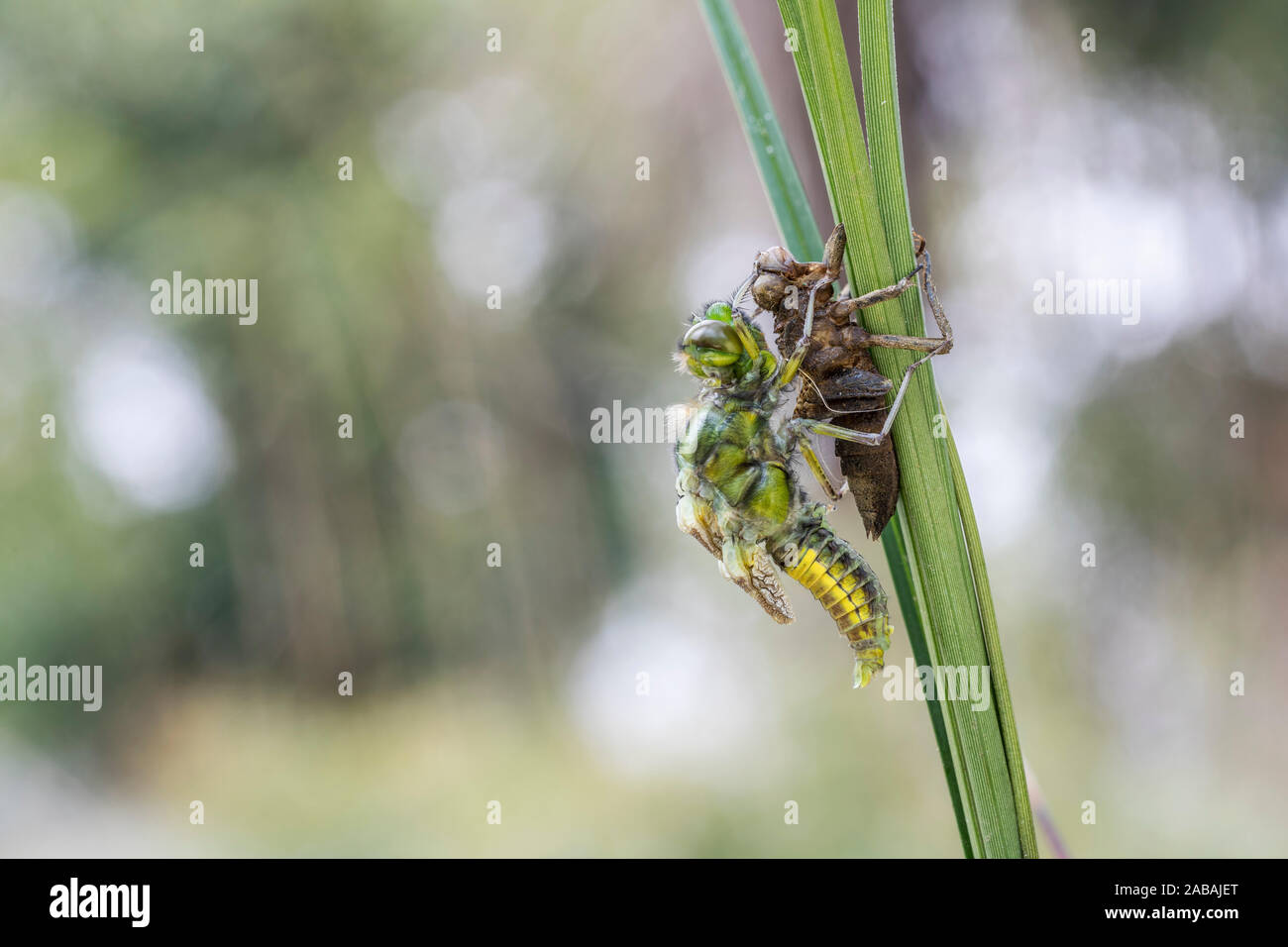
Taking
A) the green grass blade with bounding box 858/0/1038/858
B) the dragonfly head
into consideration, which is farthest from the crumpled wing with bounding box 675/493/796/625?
the green grass blade with bounding box 858/0/1038/858

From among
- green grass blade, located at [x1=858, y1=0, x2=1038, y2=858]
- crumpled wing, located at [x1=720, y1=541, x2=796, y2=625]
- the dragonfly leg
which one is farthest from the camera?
crumpled wing, located at [x1=720, y1=541, x2=796, y2=625]

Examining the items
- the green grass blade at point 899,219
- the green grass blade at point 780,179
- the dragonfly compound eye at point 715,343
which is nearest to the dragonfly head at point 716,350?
the dragonfly compound eye at point 715,343

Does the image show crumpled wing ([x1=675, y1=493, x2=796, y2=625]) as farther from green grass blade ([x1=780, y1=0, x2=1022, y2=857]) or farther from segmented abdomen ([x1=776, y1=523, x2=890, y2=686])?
green grass blade ([x1=780, y1=0, x2=1022, y2=857])

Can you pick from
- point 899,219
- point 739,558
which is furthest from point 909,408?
point 739,558

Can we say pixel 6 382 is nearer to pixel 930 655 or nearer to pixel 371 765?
pixel 371 765

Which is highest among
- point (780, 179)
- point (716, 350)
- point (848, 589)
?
point (780, 179)

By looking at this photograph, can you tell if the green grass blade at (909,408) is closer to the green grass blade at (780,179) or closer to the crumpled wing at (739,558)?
the green grass blade at (780,179)

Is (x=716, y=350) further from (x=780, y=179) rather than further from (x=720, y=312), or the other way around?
(x=780, y=179)
